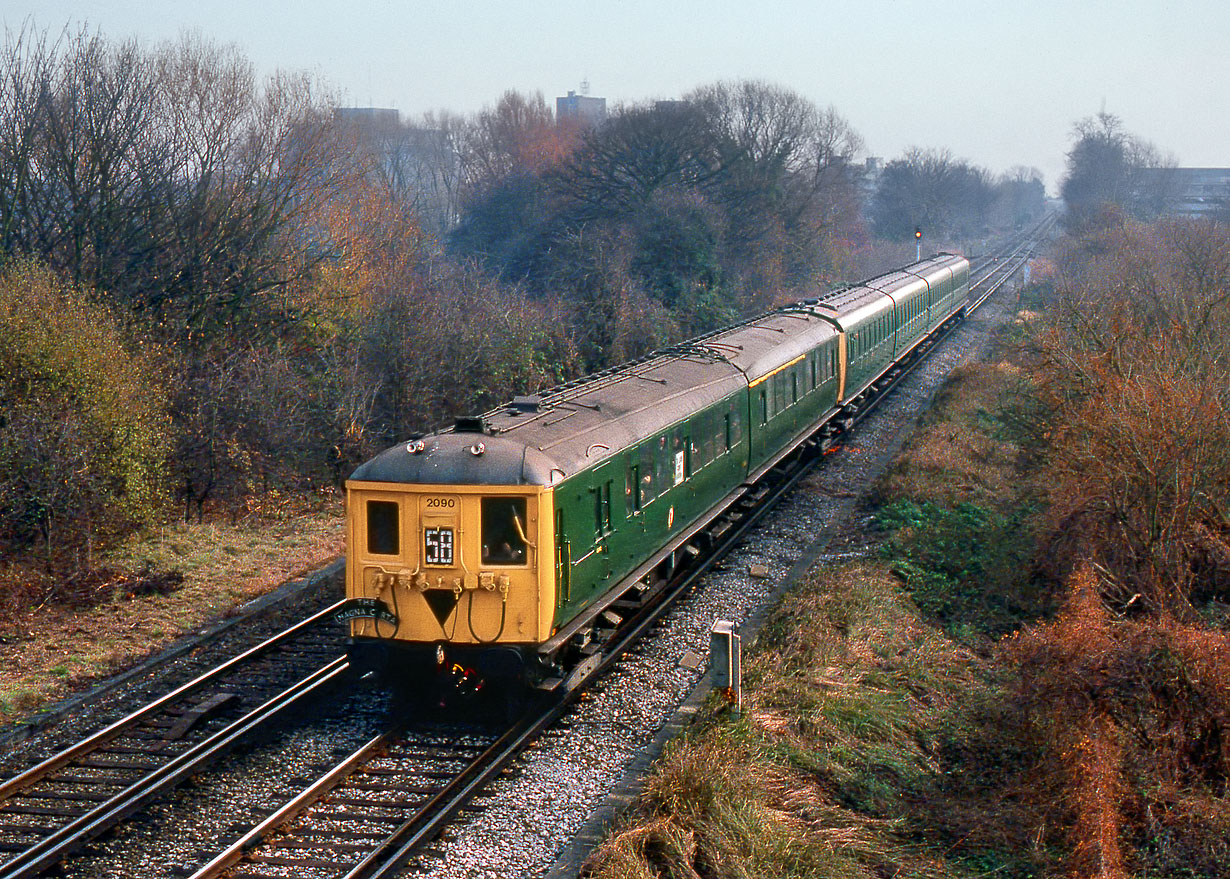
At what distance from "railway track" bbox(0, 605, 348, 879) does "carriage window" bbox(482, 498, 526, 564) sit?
2.58 metres

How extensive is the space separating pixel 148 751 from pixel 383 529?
2713 mm

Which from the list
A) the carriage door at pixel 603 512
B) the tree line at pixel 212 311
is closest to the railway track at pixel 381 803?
the carriage door at pixel 603 512

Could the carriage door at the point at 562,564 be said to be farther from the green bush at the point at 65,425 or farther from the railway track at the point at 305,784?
the green bush at the point at 65,425

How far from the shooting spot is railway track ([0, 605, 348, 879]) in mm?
7848

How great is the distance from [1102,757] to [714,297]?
30.2 meters

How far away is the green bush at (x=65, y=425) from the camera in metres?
13.7

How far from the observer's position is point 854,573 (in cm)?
1402

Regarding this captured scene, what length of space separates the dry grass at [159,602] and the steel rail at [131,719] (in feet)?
3.61

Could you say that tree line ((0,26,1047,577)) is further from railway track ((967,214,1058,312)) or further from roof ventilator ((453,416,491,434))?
railway track ((967,214,1058,312))

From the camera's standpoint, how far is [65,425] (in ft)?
45.4

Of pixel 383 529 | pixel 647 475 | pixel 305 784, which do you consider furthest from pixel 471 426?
pixel 305 784

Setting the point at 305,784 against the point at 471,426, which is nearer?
the point at 305,784

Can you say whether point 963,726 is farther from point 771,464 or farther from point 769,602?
point 771,464

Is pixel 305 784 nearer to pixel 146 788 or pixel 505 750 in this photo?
pixel 146 788
